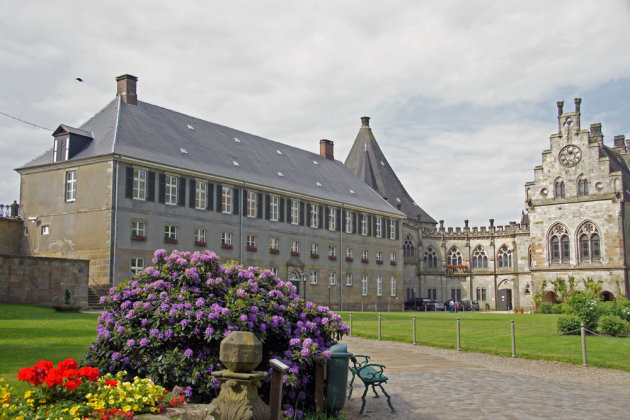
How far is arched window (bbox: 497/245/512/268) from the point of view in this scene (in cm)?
6406

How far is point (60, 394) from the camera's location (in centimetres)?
650

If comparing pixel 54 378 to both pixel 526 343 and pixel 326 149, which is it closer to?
pixel 526 343

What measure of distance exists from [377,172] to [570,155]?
19719 millimetres

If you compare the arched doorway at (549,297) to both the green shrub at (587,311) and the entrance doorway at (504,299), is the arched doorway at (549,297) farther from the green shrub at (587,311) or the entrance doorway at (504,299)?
the green shrub at (587,311)

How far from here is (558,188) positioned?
55.0m

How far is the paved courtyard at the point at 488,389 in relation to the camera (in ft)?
32.3

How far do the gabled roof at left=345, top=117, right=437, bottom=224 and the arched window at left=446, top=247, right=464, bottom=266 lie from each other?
13.5 feet

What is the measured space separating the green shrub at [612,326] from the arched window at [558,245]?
32751mm

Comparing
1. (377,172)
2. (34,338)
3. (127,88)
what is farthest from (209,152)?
(377,172)

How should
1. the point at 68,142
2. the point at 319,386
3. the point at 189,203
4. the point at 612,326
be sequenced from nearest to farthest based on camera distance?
the point at 319,386, the point at 612,326, the point at 68,142, the point at 189,203

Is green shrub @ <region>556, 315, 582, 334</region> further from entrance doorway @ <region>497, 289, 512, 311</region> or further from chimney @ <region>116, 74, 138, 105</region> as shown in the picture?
entrance doorway @ <region>497, 289, 512, 311</region>

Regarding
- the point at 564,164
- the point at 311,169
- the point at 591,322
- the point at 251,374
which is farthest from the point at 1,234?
the point at 564,164

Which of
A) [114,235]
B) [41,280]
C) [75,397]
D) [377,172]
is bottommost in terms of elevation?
[75,397]

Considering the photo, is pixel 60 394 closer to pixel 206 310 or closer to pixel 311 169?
pixel 206 310
